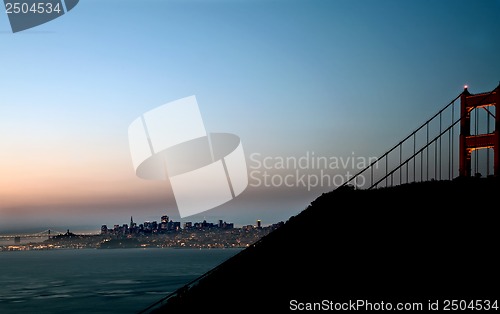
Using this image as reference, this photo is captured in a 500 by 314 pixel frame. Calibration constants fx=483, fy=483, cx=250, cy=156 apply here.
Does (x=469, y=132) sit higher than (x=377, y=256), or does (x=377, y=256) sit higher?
(x=469, y=132)

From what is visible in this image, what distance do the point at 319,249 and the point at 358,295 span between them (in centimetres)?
379

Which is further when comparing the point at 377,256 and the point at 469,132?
the point at 469,132

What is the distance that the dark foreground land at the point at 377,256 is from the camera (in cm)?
1244

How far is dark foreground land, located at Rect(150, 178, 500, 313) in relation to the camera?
12.4 metres

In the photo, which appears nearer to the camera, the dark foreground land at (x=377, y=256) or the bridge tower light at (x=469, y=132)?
the dark foreground land at (x=377, y=256)

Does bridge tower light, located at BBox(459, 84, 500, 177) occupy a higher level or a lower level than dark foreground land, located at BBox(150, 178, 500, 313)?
higher

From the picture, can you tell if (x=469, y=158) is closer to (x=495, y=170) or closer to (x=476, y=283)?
(x=495, y=170)

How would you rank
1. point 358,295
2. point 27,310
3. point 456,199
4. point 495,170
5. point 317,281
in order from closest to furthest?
1. point 358,295
2. point 317,281
3. point 456,199
4. point 495,170
5. point 27,310

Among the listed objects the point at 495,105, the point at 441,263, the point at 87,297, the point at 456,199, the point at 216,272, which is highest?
the point at 495,105

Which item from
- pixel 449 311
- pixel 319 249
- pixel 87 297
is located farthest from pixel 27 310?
pixel 449 311

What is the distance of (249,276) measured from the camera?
17516mm

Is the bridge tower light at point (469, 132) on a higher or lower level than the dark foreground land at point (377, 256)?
higher

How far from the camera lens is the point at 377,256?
14.2 meters

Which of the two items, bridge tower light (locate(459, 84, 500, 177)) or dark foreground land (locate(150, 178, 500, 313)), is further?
bridge tower light (locate(459, 84, 500, 177))
